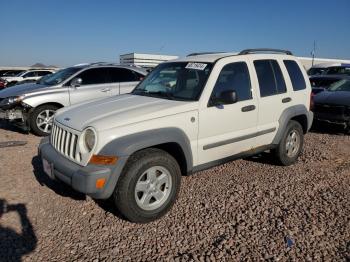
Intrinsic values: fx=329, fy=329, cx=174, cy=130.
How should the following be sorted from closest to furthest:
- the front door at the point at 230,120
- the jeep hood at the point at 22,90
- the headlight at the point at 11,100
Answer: the front door at the point at 230,120 < the headlight at the point at 11,100 < the jeep hood at the point at 22,90

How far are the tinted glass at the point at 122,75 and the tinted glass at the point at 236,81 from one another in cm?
475

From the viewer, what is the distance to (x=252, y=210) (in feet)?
12.7

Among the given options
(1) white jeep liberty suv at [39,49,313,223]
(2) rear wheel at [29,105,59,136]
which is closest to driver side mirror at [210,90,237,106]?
(1) white jeep liberty suv at [39,49,313,223]

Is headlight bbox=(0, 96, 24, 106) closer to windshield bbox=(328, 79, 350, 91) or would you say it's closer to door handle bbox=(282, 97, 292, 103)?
door handle bbox=(282, 97, 292, 103)

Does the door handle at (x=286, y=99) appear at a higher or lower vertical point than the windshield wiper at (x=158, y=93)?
lower

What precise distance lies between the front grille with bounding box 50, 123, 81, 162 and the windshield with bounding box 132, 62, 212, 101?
1268 mm

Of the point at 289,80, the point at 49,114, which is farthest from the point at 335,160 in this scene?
the point at 49,114

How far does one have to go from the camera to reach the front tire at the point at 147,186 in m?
3.37

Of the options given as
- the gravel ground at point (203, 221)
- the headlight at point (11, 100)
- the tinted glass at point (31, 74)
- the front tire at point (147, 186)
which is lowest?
the gravel ground at point (203, 221)

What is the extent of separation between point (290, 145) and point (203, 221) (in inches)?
97.7

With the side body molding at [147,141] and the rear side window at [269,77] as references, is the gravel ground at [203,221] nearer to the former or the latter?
the side body molding at [147,141]

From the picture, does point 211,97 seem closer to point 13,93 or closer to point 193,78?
point 193,78

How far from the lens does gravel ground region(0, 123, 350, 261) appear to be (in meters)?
3.07

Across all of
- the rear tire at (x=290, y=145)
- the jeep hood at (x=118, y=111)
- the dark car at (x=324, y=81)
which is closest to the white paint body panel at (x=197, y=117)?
the jeep hood at (x=118, y=111)
